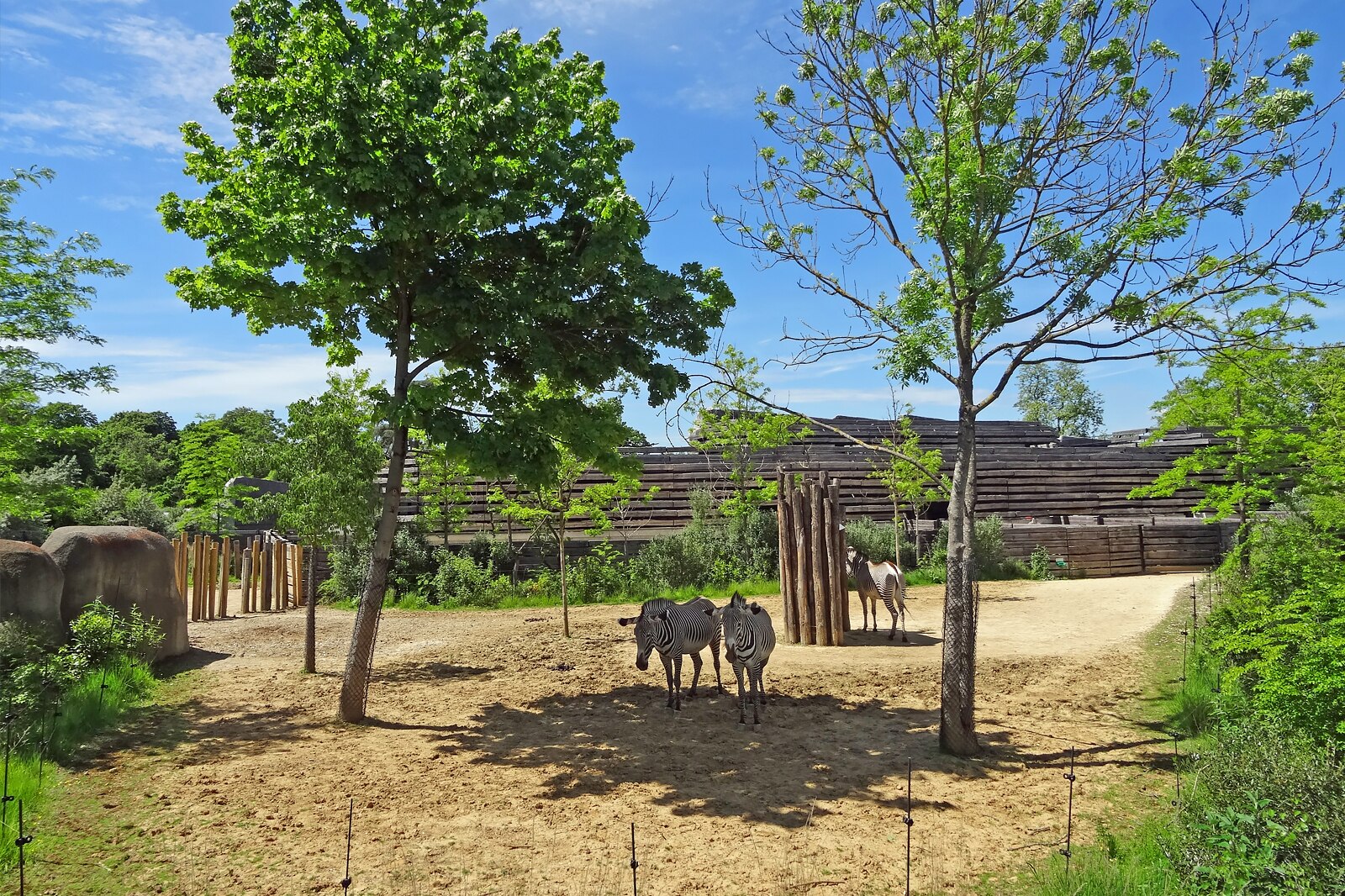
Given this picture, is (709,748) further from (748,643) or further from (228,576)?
(228,576)

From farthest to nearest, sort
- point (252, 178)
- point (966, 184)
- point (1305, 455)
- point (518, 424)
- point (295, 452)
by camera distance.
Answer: point (1305, 455) < point (295, 452) < point (518, 424) < point (252, 178) < point (966, 184)

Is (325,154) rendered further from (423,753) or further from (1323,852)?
(1323,852)

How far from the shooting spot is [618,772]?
25.1 feet

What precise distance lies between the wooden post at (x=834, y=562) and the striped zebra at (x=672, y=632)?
4.05 meters

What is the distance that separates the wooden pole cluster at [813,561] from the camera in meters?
13.7

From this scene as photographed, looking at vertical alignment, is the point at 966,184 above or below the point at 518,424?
above

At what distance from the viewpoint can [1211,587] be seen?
17281 mm

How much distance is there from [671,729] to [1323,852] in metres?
5.99

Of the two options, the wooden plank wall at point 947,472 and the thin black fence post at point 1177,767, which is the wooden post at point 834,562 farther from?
the wooden plank wall at point 947,472

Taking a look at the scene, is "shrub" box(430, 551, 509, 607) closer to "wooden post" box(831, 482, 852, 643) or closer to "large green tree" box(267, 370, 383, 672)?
"large green tree" box(267, 370, 383, 672)

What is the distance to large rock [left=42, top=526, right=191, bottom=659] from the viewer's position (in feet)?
37.4

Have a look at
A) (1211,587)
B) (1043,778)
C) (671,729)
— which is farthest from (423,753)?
(1211,587)

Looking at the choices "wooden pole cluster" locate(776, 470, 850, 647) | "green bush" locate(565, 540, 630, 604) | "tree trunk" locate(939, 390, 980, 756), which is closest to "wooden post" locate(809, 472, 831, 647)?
"wooden pole cluster" locate(776, 470, 850, 647)

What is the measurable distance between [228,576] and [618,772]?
17687 mm
